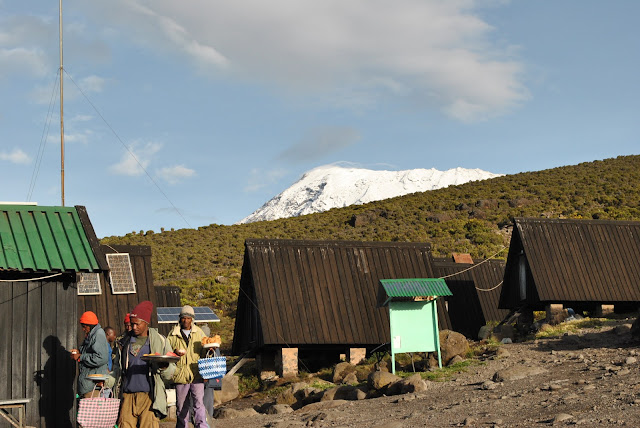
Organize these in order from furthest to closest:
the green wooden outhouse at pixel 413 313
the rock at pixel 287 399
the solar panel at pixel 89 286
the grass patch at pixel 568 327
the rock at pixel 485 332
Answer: the rock at pixel 485 332, the solar panel at pixel 89 286, the grass patch at pixel 568 327, the green wooden outhouse at pixel 413 313, the rock at pixel 287 399

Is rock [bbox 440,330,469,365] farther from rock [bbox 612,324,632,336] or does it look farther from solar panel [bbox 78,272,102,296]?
solar panel [bbox 78,272,102,296]

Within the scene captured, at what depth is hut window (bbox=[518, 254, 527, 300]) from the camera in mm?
26625

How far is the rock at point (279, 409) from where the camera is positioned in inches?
643

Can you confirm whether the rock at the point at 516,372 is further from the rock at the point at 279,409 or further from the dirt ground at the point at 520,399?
the rock at the point at 279,409

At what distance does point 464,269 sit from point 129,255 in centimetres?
1328

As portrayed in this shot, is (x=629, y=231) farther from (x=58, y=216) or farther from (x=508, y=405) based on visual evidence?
(x=58, y=216)

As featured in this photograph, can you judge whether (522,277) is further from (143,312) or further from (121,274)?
(143,312)

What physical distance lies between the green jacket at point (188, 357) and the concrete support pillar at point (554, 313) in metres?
15.7

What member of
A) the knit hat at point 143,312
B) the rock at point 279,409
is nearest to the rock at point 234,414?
the rock at point 279,409

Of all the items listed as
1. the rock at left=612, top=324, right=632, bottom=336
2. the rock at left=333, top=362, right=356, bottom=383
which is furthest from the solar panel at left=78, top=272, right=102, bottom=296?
the rock at left=612, top=324, right=632, bottom=336

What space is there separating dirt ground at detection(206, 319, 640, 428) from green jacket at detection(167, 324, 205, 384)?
3345 millimetres

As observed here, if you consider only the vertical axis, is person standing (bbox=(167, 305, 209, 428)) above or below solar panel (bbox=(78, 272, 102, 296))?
below

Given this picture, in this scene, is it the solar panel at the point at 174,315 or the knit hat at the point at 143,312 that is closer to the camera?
the knit hat at the point at 143,312

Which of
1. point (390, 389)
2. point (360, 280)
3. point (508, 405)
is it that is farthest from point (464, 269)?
point (508, 405)
